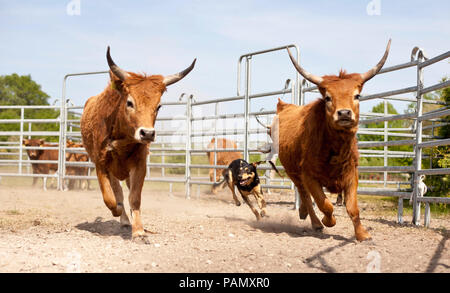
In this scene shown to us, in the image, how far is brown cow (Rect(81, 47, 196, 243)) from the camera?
4.87 m

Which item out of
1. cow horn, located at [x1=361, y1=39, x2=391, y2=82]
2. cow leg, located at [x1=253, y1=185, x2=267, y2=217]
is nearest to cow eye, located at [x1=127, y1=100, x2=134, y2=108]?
cow horn, located at [x1=361, y1=39, x2=391, y2=82]

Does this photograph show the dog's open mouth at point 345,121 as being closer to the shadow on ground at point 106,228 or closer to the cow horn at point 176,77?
the cow horn at point 176,77

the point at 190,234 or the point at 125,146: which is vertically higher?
the point at 125,146

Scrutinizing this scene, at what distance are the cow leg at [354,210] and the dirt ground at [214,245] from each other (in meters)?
0.16

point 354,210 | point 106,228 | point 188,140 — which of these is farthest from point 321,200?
point 188,140

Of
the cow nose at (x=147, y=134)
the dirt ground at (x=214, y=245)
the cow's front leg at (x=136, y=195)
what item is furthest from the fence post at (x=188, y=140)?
the cow nose at (x=147, y=134)

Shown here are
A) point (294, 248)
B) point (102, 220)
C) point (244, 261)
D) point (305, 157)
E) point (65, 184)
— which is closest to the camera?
point (244, 261)

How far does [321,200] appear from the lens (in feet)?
16.8

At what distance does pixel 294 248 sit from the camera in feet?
14.1

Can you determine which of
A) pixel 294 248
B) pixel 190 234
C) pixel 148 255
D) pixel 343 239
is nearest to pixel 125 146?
pixel 190 234

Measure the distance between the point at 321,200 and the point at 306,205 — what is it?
1.07 m

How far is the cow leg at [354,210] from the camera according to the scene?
15.9ft
